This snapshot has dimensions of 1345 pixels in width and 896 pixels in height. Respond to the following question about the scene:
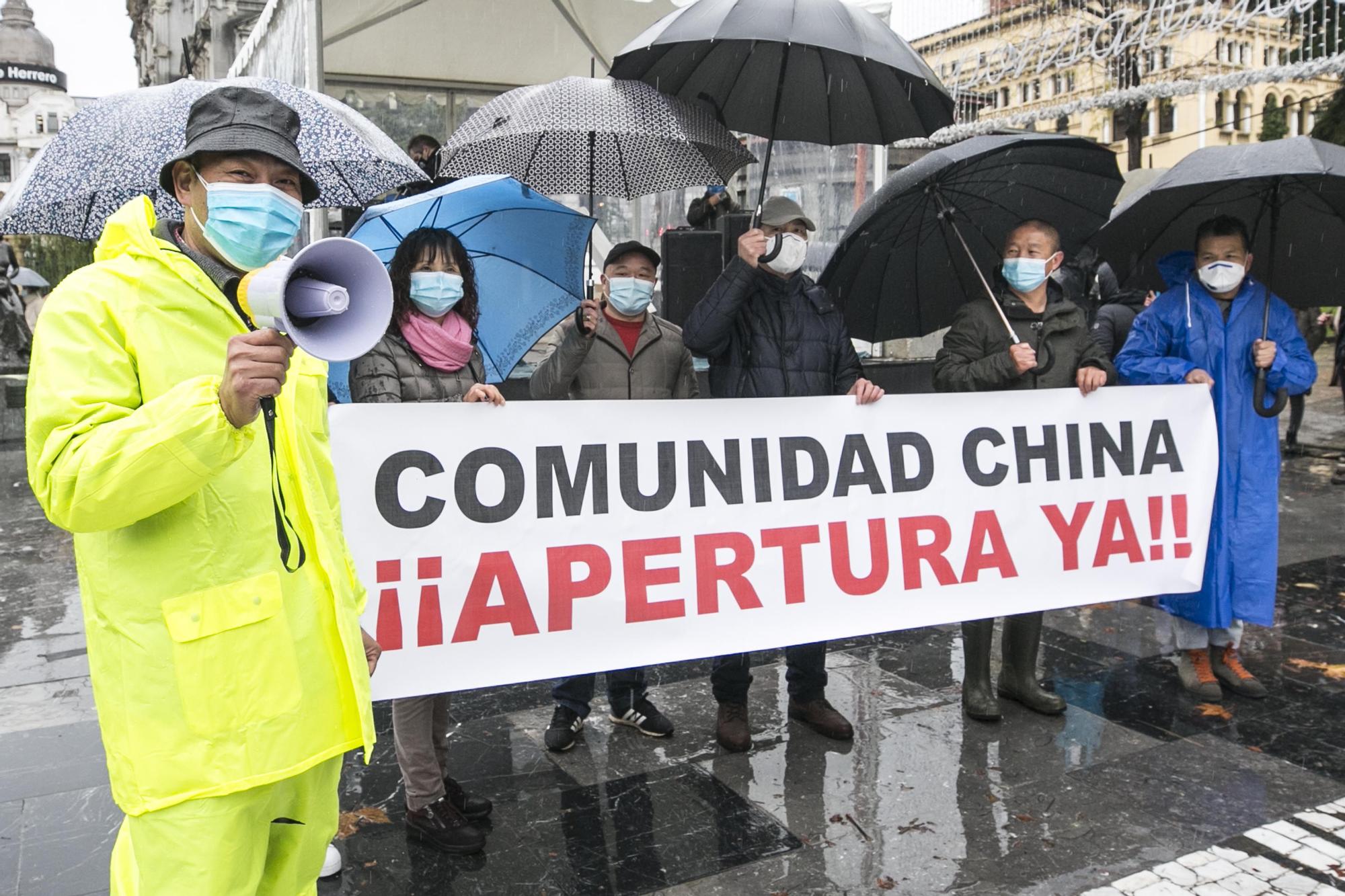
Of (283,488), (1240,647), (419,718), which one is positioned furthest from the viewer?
(1240,647)

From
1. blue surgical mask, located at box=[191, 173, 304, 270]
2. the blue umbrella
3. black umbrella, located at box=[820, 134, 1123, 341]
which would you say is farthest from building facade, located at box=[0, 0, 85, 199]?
blue surgical mask, located at box=[191, 173, 304, 270]

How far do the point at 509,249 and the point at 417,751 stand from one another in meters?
2.04

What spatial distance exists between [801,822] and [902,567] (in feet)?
3.56

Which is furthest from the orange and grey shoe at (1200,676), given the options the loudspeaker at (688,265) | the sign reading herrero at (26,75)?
the sign reading herrero at (26,75)

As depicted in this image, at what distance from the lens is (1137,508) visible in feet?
15.8

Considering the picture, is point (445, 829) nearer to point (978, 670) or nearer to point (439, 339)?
point (439, 339)

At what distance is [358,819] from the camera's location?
12.6 ft

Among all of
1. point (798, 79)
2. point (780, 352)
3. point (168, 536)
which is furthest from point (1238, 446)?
point (168, 536)

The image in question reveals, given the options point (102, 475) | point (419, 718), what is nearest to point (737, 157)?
point (419, 718)

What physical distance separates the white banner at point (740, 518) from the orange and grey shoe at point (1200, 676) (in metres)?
0.39

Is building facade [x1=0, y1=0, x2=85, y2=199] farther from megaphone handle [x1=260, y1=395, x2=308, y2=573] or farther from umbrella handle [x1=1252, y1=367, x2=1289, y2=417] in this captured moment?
megaphone handle [x1=260, y1=395, x2=308, y2=573]

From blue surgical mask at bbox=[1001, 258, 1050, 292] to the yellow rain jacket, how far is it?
3391 mm

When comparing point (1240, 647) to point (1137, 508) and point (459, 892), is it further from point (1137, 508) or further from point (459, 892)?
point (459, 892)

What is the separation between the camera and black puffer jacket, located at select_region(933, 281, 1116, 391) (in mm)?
4738
